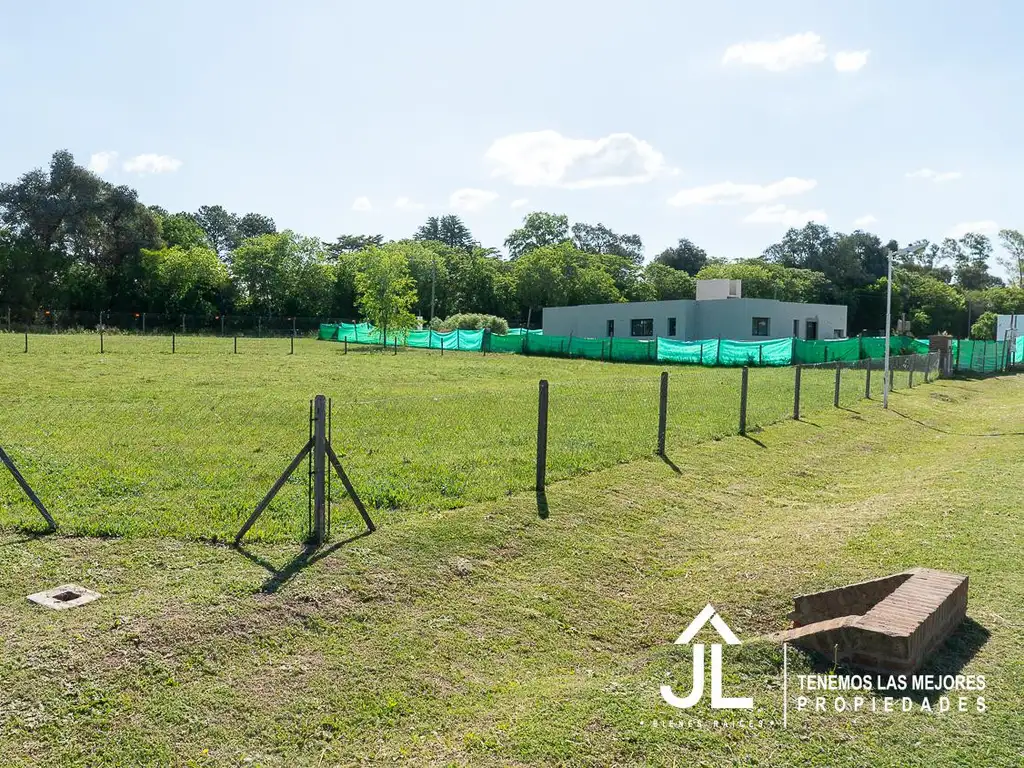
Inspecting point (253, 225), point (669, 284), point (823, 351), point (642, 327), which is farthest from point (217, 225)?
point (823, 351)

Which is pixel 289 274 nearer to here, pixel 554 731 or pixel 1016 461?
pixel 1016 461

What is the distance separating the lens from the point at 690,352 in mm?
38781

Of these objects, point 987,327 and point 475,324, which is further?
point 475,324

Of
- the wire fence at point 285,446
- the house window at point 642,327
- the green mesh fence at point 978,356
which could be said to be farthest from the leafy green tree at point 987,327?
the wire fence at point 285,446

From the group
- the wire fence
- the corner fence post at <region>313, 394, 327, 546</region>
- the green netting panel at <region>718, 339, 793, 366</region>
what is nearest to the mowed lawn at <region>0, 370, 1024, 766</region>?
the corner fence post at <region>313, 394, 327, 546</region>

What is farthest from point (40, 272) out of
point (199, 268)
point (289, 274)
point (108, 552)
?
point (108, 552)

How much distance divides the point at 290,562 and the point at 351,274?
69.1 meters

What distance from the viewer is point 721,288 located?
49375 millimetres

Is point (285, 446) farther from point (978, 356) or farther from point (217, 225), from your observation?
point (217, 225)

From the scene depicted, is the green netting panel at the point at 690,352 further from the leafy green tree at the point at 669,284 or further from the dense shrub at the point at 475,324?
the leafy green tree at the point at 669,284

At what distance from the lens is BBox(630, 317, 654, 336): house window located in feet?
164

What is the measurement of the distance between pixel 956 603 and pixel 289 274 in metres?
68.8

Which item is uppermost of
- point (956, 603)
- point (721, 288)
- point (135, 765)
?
point (721, 288)

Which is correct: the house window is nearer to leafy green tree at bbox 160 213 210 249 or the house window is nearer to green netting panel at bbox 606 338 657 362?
green netting panel at bbox 606 338 657 362
